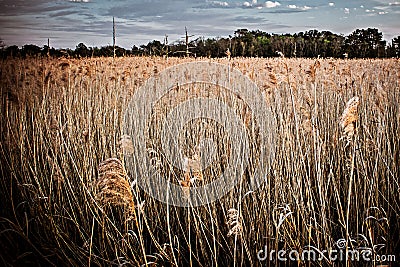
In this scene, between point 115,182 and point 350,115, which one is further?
point 350,115

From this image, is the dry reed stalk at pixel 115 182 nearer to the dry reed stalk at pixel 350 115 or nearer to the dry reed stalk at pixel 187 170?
the dry reed stalk at pixel 187 170

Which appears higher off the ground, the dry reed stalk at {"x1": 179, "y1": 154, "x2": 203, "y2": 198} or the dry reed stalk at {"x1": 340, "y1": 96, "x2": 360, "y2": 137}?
the dry reed stalk at {"x1": 340, "y1": 96, "x2": 360, "y2": 137}

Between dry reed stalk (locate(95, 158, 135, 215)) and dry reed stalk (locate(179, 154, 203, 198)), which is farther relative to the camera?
dry reed stalk (locate(179, 154, 203, 198))

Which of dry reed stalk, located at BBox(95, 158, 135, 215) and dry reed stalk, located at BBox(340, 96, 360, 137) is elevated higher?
dry reed stalk, located at BBox(340, 96, 360, 137)

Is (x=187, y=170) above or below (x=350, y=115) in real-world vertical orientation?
below

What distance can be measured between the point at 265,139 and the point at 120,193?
1.51m

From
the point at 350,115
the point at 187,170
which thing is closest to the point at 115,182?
the point at 187,170

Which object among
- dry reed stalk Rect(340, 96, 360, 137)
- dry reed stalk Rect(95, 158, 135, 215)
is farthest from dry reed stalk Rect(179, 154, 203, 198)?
dry reed stalk Rect(340, 96, 360, 137)

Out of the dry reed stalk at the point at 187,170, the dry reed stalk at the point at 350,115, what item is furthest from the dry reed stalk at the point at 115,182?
the dry reed stalk at the point at 350,115

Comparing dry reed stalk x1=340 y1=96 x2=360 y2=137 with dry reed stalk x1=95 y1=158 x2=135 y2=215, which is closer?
dry reed stalk x1=95 y1=158 x2=135 y2=215

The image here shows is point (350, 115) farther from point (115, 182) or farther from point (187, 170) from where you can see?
point (115, 182)

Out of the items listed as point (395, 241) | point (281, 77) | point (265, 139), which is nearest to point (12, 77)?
point (265, 139)

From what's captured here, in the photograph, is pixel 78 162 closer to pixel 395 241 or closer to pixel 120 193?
pixel 120 193

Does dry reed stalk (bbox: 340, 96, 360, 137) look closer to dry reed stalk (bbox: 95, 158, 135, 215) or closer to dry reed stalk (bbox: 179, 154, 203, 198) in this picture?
dry reed stalk (bbox: 179, 154, 203, 198)
